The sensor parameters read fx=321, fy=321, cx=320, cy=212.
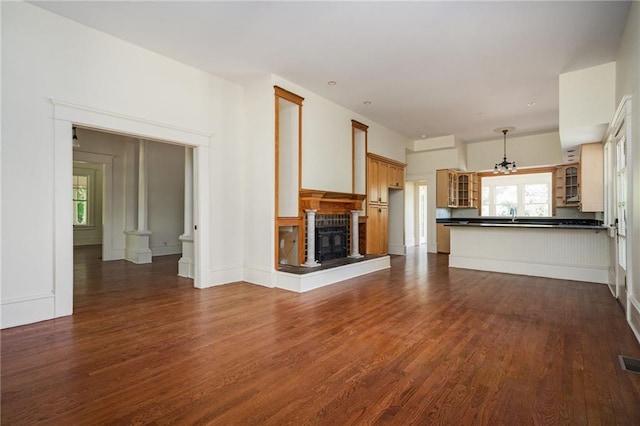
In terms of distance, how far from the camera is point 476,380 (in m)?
2.16

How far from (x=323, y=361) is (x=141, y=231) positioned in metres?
6.15

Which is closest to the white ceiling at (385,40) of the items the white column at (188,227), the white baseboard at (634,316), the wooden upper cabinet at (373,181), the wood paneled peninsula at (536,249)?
the white column at (188,227)

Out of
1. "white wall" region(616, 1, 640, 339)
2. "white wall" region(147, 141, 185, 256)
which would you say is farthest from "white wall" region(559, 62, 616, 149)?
"white wall" region(147, 141, 185, 256)

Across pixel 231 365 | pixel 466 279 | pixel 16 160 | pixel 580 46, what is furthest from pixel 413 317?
pixel 16 160

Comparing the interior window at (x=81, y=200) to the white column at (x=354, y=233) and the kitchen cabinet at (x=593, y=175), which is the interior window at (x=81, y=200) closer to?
the white column at (x=354, y=233)

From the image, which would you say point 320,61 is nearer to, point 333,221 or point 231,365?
point 333,221

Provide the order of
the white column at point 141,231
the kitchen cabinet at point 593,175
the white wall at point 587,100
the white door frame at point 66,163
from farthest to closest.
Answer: the white column at point 141,231 < the kitchen cabinet at point 593,175 < the white wall at point 587,100 < the white door frame at point 66,163

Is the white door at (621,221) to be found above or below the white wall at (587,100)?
below

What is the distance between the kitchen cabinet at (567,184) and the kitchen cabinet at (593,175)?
2878mm

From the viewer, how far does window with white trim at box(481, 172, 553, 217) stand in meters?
8.96

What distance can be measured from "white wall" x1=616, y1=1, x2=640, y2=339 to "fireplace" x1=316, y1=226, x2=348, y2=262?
3.90 m

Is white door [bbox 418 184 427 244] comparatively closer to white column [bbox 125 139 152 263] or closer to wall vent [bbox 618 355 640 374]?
white column [bbox 125 139 152 263]

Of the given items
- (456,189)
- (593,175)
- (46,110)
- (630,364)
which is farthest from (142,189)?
(593,175)

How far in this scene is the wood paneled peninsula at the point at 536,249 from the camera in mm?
5273
